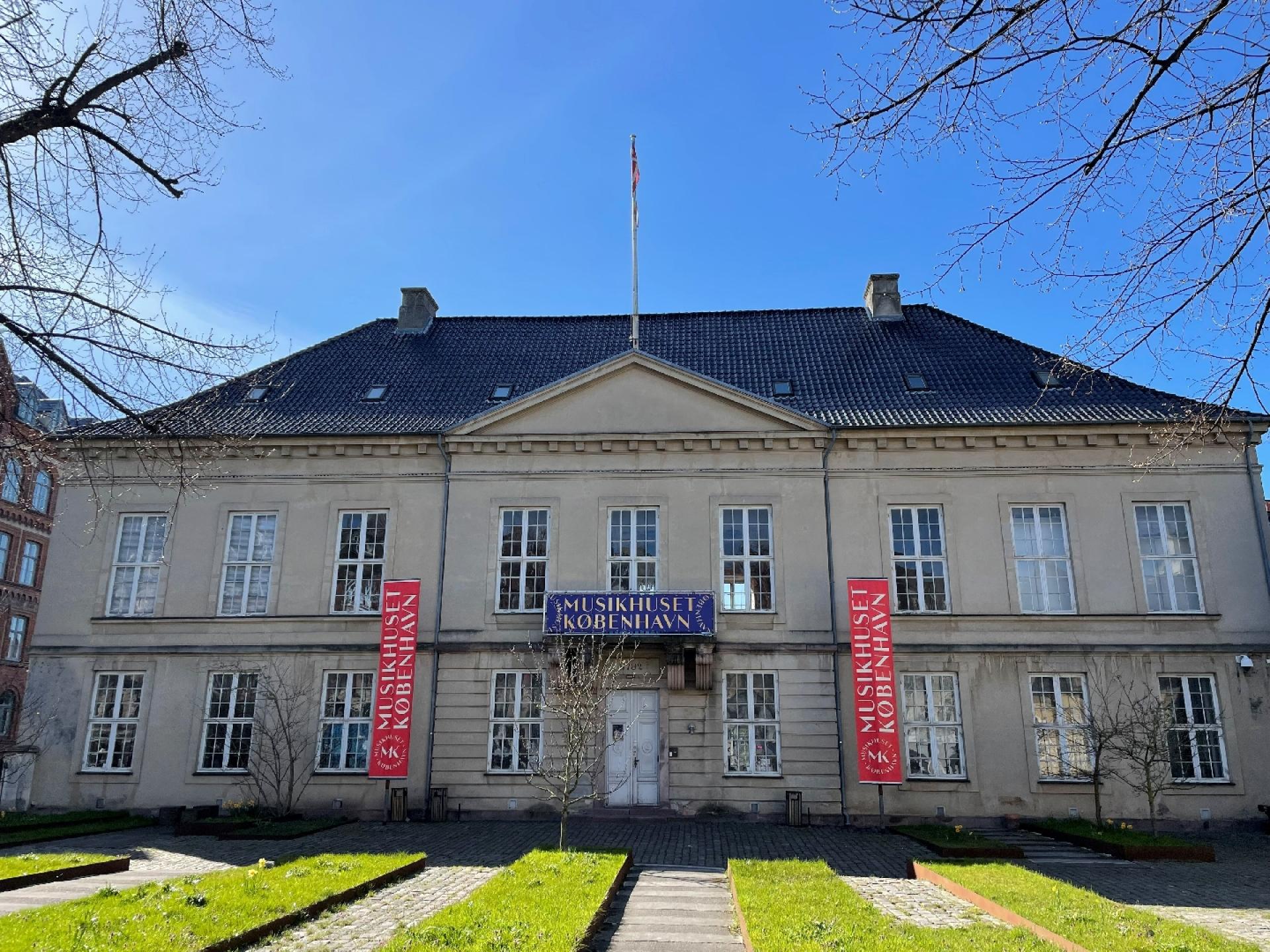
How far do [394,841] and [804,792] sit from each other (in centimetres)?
902

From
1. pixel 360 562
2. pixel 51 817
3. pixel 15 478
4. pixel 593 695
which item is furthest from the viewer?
pixel 360 562

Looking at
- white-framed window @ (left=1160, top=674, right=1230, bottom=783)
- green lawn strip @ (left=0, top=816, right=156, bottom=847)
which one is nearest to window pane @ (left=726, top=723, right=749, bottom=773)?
white-framed window @ (left=1160, top=674, right=1230, bottom=783)

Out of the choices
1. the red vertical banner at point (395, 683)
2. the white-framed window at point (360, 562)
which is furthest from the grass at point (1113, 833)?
the white-framed window at point (360, 562)

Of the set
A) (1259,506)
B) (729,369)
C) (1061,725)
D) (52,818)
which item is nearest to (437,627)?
(52,818)

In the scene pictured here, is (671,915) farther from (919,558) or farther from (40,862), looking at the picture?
(919,558)

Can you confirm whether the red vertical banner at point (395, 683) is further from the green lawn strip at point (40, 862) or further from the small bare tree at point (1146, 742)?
the small bare tree at point (1146, 742)

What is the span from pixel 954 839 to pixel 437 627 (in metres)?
12.3

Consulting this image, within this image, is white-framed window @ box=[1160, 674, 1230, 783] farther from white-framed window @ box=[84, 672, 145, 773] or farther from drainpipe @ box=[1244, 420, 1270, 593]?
white-framed window @ box=[84, 672, 145, 773]

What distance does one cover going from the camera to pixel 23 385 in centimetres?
729

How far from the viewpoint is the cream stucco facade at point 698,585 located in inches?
821

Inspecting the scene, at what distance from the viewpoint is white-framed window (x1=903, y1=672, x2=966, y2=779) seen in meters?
20.8

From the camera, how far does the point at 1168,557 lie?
860 inches

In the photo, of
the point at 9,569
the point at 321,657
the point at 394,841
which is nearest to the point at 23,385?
the point at 394,841

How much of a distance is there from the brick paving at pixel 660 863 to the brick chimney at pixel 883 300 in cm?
1555
